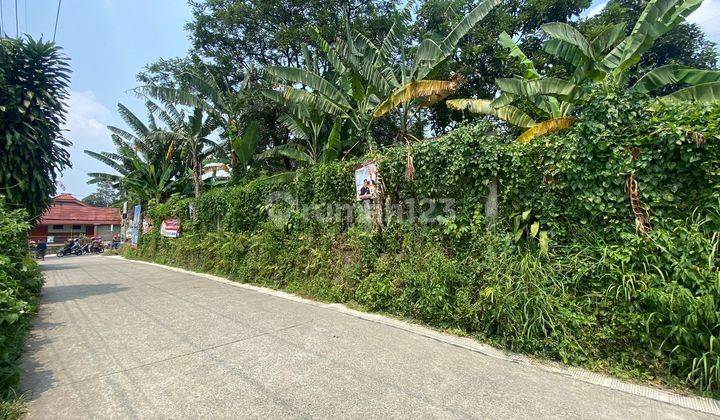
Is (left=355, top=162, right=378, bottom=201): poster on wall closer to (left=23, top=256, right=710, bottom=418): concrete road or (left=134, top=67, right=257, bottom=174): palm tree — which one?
(left=23, top=256, right=710, bottom=418): concrete road

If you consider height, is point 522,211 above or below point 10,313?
above

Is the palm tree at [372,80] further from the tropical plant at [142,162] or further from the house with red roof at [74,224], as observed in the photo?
the house with red roof at [74,224]

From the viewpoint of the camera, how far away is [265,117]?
14758 mm

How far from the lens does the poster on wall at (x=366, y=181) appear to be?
6.50m

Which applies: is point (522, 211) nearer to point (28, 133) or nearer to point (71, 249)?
point (28, 133)

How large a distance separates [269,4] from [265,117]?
17.5 feet

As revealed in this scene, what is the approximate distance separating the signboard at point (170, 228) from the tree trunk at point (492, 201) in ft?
41.4

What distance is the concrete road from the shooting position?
3.07 m

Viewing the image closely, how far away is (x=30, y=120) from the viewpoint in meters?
7.13

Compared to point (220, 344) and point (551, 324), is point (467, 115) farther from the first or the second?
point (220, 344)

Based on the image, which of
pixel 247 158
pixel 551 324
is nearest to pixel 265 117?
pixel 247 158

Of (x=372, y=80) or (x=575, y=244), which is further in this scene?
(x=372, y=80)

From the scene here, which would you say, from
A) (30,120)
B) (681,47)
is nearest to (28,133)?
(30,120)

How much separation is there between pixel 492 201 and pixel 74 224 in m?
42.6
